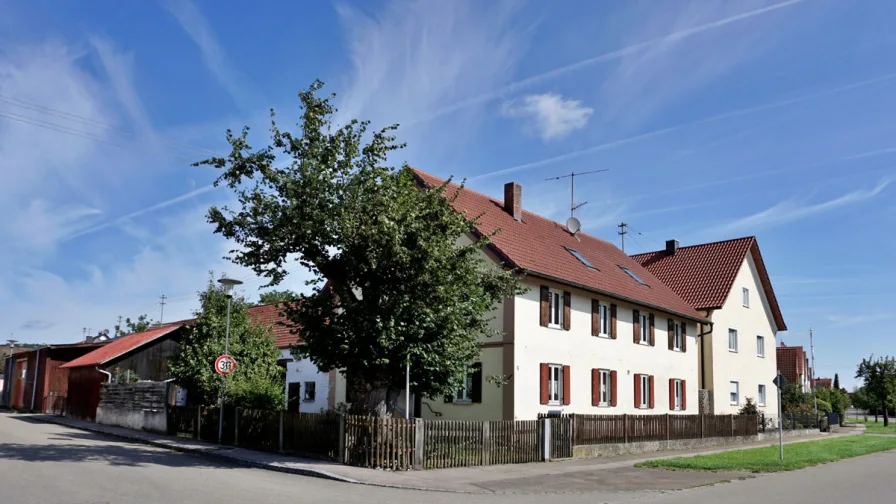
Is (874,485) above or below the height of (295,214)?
below

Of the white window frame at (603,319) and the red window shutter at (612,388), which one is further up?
the white window frame at (603,319)

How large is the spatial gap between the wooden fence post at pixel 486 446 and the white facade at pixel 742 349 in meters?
21.3

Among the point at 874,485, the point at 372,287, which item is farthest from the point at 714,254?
the point at 372,287

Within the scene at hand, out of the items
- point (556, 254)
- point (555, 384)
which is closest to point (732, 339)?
point (556, 254)

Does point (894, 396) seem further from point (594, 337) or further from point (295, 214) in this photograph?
point (295, 214)

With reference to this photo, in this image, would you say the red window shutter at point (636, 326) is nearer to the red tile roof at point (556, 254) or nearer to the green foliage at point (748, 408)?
the red tile roof at point (556, 254)

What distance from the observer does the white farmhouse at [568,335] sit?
23.2 meters

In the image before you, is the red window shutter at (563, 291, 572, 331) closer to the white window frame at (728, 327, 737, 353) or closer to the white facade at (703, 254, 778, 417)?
the white facade at (703, 254, 778, 417)

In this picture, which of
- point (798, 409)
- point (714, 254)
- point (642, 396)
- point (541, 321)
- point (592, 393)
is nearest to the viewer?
point (541, 321)

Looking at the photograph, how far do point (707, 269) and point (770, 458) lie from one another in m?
18.7

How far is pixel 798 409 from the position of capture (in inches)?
1742

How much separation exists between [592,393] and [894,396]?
148 feet

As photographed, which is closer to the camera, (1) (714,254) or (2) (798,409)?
(1) (714,254)

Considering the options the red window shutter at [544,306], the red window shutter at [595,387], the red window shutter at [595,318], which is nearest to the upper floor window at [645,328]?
the red window shutter at [595,318]
